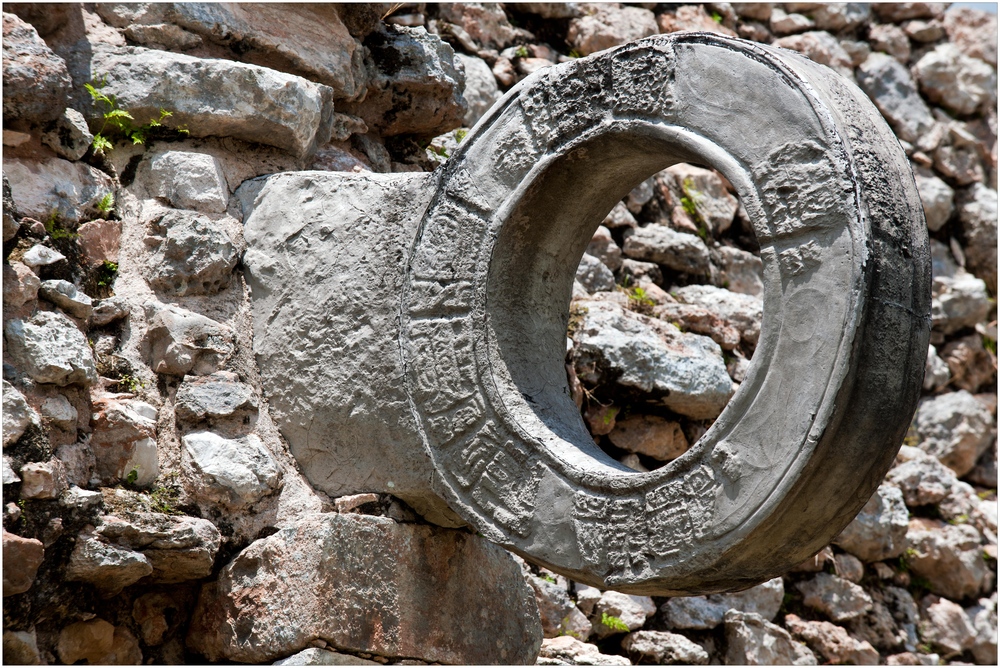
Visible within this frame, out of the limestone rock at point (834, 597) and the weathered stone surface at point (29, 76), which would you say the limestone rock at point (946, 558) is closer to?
the limestone rock at point (834, 597)

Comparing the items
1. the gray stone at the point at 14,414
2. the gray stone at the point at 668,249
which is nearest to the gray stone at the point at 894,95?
the gray stone at the point at 668,249

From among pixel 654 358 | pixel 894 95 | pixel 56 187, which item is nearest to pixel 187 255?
pixel 56 187

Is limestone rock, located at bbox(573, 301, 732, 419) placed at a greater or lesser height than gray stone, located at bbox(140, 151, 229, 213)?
greater

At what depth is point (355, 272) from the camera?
306 cm

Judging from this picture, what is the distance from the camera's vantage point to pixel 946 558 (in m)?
4.88

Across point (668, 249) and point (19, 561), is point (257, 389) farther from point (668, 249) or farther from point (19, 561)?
point (668, 249)

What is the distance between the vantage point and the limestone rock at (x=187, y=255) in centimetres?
313

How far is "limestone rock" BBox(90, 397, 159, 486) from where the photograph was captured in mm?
2836

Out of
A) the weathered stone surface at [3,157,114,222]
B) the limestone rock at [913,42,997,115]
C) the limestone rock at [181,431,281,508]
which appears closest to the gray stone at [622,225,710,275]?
the limestone rock at [181,431,281,508]

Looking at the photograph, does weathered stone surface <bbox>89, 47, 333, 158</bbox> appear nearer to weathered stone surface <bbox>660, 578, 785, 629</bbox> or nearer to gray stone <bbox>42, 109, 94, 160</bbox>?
gray stone <bbox>42, 109, 94, 160</bbox>

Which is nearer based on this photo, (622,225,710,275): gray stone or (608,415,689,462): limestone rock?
(608,415,689,462): limestone rock

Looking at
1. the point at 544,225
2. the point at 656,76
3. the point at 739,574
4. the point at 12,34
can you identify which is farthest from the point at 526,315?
the point at 12,34

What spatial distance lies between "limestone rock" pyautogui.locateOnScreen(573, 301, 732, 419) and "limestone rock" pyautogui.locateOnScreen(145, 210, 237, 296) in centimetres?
131

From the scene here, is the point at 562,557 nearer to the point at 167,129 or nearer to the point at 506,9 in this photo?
the point at 167,129
